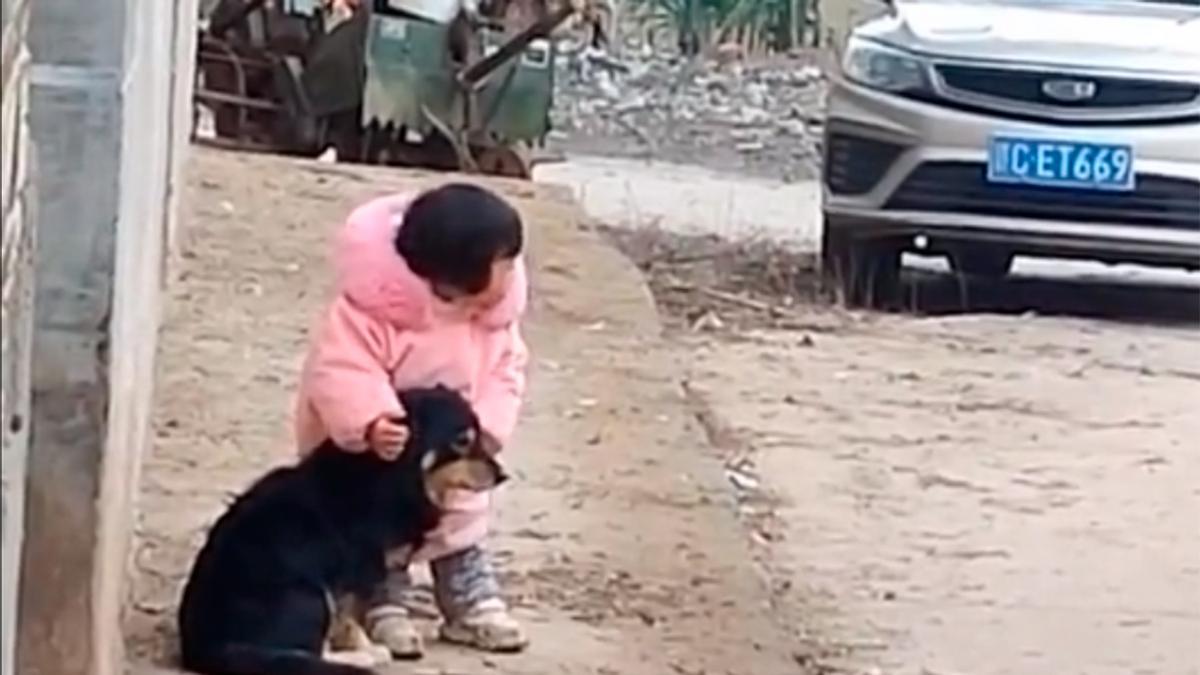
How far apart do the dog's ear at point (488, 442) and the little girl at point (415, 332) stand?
0.08ft

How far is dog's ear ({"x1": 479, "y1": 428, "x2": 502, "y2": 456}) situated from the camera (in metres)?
4.54

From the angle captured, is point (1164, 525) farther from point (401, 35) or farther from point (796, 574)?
point (401, 35)

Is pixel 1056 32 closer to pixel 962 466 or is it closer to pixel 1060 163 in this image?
pixel 1060 163

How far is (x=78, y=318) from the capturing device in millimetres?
3588

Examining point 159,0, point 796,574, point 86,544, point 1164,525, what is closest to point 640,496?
point 796,574

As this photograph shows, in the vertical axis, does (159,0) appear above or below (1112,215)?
above

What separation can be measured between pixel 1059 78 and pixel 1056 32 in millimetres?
369

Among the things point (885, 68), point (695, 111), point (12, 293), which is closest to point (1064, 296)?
point (885, 68)

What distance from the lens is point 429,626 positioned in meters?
4.94

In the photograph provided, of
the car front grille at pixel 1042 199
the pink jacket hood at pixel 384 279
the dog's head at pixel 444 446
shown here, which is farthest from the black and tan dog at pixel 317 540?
the car front grille at pixel 1042 199

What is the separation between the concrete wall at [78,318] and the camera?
3516 mm

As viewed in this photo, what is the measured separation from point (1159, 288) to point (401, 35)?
3.36m

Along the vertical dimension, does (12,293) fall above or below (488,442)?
above

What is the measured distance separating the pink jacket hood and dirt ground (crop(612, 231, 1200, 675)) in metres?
1.34
